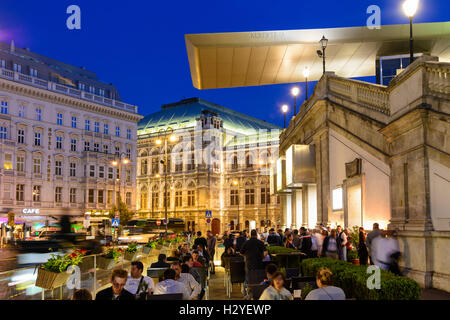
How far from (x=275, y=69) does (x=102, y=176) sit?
4374 cm

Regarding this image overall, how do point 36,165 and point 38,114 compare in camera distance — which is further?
point 38,114

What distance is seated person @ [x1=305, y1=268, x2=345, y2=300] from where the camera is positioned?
6.65 meters

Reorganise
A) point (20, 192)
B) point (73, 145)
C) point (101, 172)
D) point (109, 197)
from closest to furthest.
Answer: point (20, 192) → point (73, 145) → point (101, 172) → point (109, 197)

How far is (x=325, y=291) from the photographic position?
22.1ft

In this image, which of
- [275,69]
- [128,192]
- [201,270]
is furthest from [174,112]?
[201,270]

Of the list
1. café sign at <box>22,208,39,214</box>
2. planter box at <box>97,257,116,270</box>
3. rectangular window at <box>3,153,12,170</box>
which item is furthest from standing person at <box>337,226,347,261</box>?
rectangular window at <box>3,153,12,170</box>

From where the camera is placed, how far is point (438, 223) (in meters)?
12.0

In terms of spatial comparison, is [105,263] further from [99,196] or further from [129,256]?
[99,196]

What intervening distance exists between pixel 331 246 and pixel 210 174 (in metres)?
69.7

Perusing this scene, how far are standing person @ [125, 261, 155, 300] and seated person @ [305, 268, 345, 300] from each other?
2.93 m

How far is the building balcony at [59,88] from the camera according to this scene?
61.3 meters

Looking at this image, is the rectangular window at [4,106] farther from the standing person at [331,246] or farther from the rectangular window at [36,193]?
the standing person at [331,246]

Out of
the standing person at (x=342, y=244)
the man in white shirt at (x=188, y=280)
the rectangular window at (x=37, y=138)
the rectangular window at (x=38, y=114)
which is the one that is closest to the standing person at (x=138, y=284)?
the man in white shirt at (x=188, y=280)

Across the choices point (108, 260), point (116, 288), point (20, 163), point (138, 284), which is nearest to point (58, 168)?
point (20, 163)
